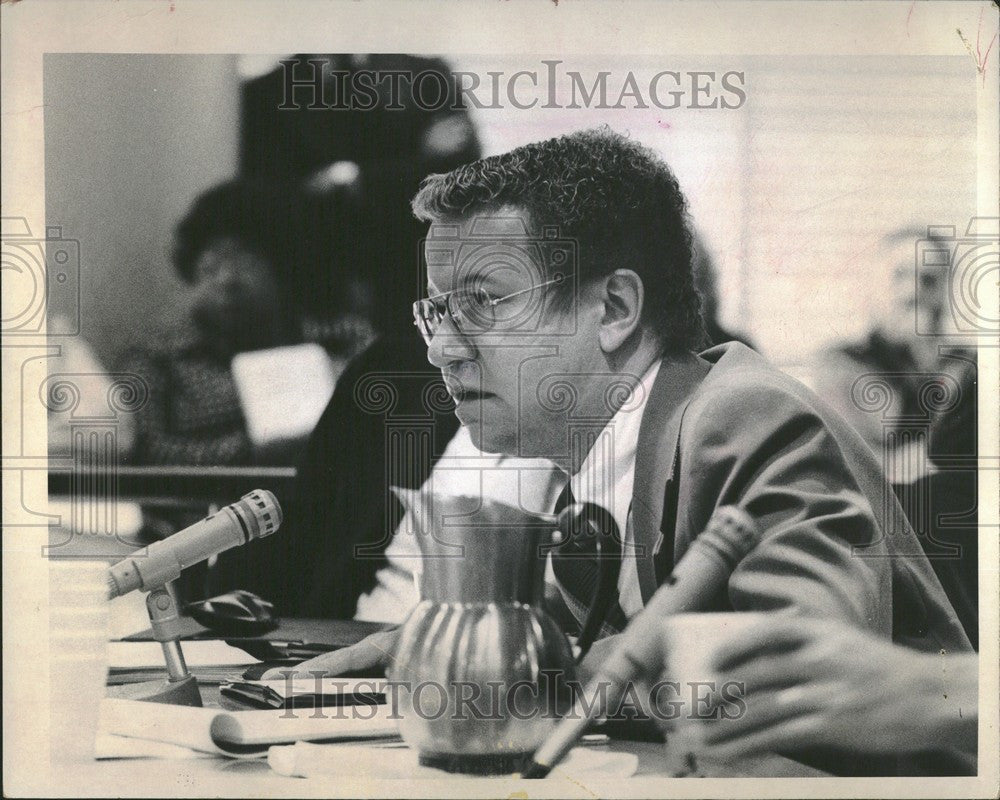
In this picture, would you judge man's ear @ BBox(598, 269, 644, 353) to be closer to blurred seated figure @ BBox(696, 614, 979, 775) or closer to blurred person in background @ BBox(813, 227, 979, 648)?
blurred person in background @ BBox(813, 227, 979, 648)

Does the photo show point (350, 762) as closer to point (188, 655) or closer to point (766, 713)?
point (188, 655)

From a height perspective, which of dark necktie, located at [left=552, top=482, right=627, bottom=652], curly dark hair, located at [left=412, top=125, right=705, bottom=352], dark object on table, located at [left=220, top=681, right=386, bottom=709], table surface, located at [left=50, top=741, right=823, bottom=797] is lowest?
table surface, located at [left=50, top=741, right=823, bottom=797]

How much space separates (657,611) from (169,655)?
128cm

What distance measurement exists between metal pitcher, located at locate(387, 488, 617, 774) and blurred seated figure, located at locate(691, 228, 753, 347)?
606mm

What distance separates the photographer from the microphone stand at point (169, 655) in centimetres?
239

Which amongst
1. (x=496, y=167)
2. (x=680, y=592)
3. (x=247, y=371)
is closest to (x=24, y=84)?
(x=247, y=371)

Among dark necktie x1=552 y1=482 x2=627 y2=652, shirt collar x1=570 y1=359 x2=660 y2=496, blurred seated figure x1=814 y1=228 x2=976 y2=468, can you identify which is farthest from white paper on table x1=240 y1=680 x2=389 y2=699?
blurred seated figure x1=814 y1=228 x2=976 y2=468

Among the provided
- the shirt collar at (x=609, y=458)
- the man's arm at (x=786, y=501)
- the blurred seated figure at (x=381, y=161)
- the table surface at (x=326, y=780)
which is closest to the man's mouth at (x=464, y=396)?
the blurred seated figure at (x=381, y=161)

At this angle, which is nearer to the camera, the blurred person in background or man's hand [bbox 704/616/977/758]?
man's hand [bbox 704/616/977/758]

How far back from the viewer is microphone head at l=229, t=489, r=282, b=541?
2.38 metres

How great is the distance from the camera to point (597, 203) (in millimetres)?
2369

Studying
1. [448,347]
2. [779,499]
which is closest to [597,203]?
[448,347]

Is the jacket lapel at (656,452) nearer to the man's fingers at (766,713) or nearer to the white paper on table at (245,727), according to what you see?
the man's fingers at (766,713)

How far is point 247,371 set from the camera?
7.83 feet
